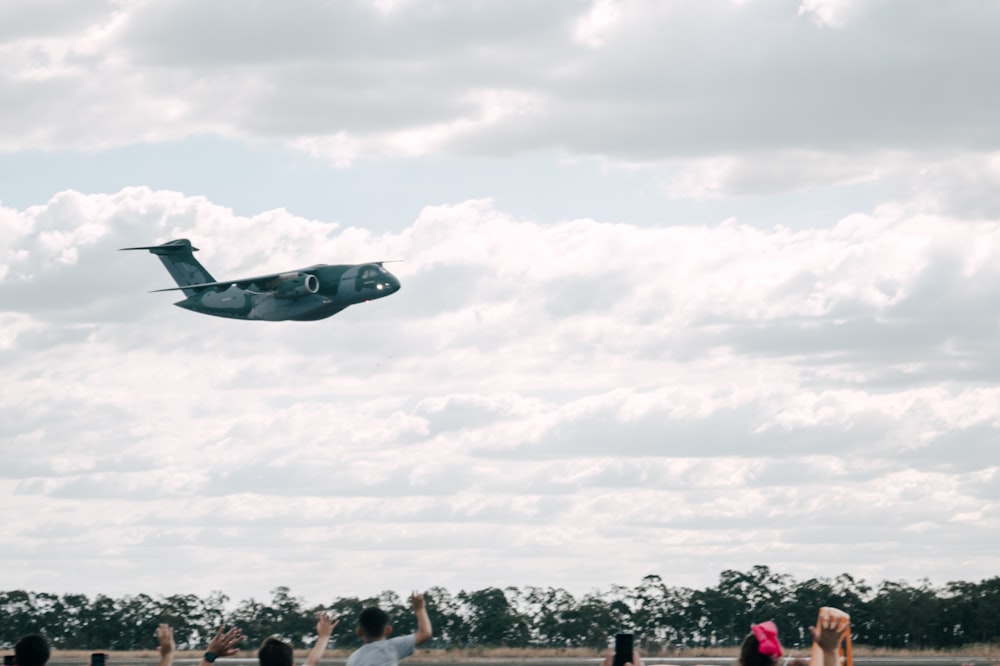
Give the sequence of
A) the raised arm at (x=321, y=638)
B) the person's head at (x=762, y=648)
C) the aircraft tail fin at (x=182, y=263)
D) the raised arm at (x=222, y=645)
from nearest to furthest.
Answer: the person's head at (x=762, y=648) < the raised arm at (x=222, y=645) < the raised arm at (x=321, y=638) < the aircraft tail fin at (x=182, y=263)

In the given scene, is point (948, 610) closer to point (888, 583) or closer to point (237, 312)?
point (888, 583)

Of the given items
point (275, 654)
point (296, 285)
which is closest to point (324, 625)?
point (275, 654)

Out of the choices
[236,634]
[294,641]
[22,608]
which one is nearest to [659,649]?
[294,641]

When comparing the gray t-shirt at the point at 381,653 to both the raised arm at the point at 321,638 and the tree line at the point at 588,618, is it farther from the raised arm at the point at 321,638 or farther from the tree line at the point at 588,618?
the tree line at the point at 588,618

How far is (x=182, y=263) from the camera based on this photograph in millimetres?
84062

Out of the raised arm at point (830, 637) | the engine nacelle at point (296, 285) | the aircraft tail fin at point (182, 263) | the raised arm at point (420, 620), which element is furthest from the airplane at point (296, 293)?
the raised arm at point (830, 637)

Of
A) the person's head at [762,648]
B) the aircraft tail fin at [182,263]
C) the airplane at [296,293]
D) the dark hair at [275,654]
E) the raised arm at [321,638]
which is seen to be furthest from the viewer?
the aircraft tail fin at [182,263]

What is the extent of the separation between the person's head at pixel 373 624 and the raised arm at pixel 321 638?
0.23 m

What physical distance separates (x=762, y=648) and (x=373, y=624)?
337 cm

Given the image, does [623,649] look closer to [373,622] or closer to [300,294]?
[373,622]

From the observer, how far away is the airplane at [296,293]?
62.1m

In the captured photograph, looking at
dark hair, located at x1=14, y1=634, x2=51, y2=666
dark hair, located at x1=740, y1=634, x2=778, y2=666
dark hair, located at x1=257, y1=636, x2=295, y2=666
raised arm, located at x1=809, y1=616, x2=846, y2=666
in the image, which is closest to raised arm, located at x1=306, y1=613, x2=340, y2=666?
dark hair, located at x1=257, y1=636, x2=295, y2=666

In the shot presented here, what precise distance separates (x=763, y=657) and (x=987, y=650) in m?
61.7

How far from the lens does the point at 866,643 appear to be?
89000 mm
